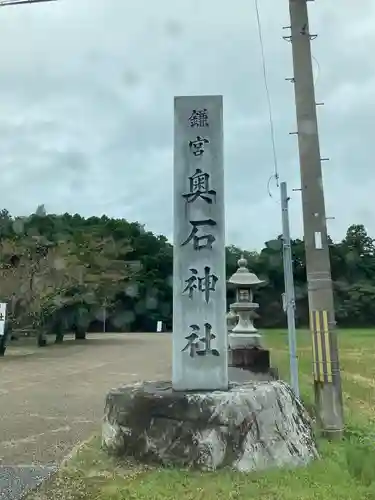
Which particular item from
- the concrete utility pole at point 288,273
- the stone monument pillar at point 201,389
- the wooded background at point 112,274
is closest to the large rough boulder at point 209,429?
the stone monument pillar at point 201,389

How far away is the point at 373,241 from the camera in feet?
171

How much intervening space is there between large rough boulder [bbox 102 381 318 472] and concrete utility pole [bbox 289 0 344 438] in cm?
82

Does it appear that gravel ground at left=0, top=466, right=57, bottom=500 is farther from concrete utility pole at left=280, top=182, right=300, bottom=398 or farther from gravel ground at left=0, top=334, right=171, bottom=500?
concrete utility pole at left=280, top=182, right=300, bottom=398

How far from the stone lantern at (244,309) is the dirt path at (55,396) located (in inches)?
91.4

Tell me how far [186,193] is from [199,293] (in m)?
0.89

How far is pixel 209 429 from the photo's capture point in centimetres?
417

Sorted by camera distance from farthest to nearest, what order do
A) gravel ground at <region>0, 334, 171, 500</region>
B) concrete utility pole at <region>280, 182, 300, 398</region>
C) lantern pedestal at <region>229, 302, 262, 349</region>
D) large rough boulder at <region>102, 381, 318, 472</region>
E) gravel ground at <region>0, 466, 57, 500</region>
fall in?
lantern pedestal at <region>229, 302, 262, 349</region>
concrete utility pole at <region>280, 182, 300, 398</region>
gravel ground at <region>0, 334, 171, 500</region>
large rough boulder at <region>102, 381, 318, 472</region>
gravel ground at <region>0, 466, 57, 500</region>

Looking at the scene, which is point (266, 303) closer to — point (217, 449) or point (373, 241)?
point (373, 241)

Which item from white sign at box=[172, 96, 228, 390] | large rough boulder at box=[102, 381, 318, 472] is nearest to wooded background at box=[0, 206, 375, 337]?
white sign at box=[172, 96, 228, 390]

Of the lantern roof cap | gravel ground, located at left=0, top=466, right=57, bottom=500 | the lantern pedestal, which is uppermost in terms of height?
the lantern roof cap

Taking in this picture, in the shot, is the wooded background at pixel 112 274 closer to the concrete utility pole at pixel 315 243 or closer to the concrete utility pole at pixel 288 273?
the concrete utility pole at pixel 288 273

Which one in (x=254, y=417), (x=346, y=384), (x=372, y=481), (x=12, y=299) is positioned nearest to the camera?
(x=372, y=481)

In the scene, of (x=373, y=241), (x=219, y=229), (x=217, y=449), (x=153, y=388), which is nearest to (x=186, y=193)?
(x=219, y=229)

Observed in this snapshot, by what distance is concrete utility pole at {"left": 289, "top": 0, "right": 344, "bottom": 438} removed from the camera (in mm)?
5309
